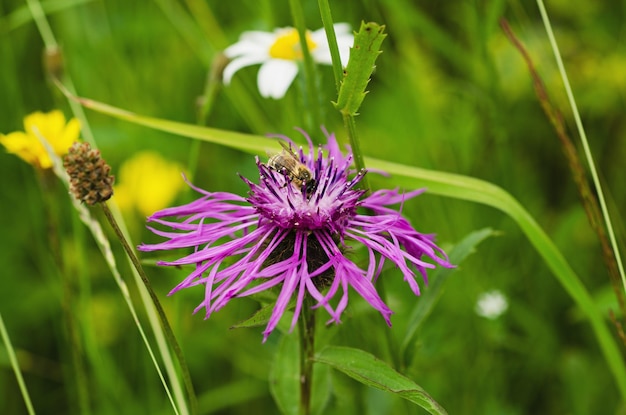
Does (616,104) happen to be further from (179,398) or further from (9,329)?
(9,329)

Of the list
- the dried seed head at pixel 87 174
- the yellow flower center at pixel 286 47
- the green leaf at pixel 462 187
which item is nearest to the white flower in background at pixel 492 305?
the green leaf at pixel 462 187

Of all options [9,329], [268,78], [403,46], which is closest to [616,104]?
[403,46]

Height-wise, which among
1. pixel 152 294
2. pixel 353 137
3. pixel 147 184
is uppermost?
pixel 147 184

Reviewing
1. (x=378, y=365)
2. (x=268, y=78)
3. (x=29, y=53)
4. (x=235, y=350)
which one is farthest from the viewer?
(x=29, y=53)

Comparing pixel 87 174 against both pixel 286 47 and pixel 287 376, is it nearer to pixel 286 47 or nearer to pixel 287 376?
pixel 287 376

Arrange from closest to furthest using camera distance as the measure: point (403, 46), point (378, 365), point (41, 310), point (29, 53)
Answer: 1. point (378, 365)
2. point (41, 310)
3. point (403, 46)
4. point (29, 53)

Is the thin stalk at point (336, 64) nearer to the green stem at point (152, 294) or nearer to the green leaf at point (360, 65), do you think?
the green leaf at point (360, 65)

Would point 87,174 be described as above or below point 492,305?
below

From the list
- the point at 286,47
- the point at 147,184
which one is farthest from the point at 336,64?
the point at 147,184
